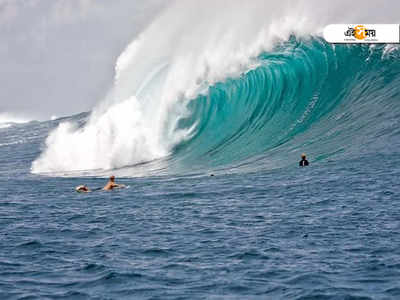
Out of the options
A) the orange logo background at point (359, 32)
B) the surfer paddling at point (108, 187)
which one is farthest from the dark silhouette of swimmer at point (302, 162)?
the orange logo background at point (359, 32)

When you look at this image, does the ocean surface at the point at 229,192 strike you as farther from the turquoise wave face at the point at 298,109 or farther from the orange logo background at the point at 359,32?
the orange logo background at the point at 359,32

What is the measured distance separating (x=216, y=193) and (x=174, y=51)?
18.3 meters

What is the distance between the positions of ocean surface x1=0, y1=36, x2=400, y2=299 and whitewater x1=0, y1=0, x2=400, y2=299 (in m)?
0.05

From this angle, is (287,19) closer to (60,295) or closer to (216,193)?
(216,193)

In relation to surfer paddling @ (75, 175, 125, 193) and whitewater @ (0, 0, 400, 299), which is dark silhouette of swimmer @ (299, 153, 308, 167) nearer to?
whitewater @ (0, 0, 400, 299)

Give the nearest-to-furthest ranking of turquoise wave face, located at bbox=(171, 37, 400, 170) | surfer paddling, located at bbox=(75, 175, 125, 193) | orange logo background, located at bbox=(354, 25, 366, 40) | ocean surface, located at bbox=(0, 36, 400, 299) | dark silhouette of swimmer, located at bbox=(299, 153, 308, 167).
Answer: ocean surface, located at bbox=(0, 36, 400, 299)
surfer paddling, located at bbox=(75, 175, 125, 193)
dark silhouette of swimmer, located at bbox=(299, 153, 308, 167)
turquoise wave face, located at bbox=(171, 37, 400, 170)
orange logo background, located at bbox=(354, 25, 366, 40)

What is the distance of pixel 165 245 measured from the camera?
36.8 ft

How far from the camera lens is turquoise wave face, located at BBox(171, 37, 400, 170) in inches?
921

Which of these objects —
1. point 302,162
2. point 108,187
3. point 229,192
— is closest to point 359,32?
point 302,162

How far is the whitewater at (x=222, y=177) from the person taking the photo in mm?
→ 9250

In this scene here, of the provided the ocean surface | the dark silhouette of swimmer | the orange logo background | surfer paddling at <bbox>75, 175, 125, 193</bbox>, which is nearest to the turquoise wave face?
the ocean surface

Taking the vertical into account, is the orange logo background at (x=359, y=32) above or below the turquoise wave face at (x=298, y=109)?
above

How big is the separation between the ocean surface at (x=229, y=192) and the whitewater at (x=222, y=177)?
52mm

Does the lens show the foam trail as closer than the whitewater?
No
